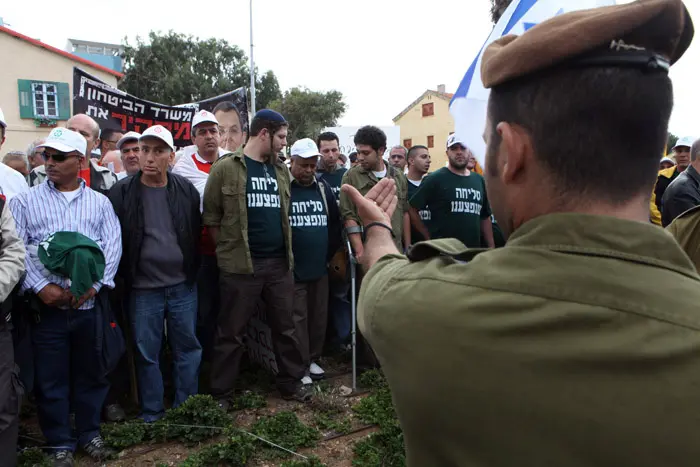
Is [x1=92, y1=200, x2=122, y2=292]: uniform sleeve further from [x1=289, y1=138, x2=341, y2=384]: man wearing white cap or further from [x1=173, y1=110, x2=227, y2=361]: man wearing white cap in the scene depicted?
[x1=289, y1=138, x2=341, y2=384]: man wearing white cap

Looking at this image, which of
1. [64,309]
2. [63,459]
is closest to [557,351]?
[64,309]

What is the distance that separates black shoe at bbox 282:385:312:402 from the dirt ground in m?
0.05

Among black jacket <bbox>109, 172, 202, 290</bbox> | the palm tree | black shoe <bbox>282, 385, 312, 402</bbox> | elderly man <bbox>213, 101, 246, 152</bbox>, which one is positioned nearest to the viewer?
black jacket <bbox>109, 172, 202, 290</bbox>

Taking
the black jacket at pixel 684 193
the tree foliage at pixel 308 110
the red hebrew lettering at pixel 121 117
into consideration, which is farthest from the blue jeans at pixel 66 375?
the tree foliage at pixel 308 110

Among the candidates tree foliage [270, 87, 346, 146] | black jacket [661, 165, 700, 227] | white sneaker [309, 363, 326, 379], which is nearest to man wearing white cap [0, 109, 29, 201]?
white sneaker [309, 363, 326, 379]

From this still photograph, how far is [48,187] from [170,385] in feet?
6.93

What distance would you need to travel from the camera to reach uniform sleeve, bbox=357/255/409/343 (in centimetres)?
96

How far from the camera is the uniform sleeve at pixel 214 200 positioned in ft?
14.0

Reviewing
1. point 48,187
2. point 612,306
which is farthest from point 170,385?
point 612,306

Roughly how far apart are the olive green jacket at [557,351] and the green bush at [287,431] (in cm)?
308

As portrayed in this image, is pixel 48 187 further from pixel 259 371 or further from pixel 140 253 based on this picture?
pixel 259 371

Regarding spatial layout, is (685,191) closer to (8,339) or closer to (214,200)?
(214,200)

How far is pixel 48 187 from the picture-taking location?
11.7 ft

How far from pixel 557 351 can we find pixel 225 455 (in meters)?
3.22
